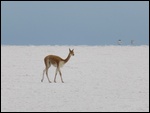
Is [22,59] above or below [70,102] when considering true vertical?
above

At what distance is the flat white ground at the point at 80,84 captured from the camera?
11949mm

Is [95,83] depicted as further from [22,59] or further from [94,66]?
[22,59]

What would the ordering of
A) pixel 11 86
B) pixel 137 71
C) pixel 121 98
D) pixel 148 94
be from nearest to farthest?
pixel 121 98
pixel 148 94
pixel 11 86
pixel 137 71

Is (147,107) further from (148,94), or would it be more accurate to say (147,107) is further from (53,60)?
(53,60)

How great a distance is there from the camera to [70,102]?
1232cm

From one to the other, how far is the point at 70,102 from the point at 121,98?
1696 millimetres

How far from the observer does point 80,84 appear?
16469mm

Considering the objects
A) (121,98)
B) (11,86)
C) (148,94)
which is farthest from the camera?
(11,86)

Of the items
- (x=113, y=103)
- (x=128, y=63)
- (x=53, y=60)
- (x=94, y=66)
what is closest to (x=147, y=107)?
(x=113, y=103)

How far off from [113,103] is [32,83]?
5.10m

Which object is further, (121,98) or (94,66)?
(94,66)

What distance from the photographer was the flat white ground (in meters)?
11.9

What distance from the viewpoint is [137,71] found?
2114 cm

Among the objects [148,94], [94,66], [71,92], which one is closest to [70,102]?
[71,92]
